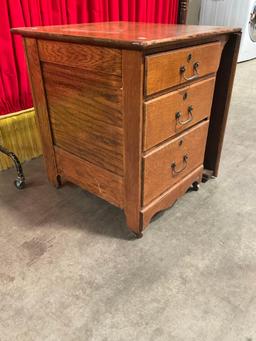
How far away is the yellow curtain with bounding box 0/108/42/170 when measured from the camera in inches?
55.9

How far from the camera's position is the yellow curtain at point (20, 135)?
4.66 feet

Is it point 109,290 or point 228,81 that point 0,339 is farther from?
point 228,81

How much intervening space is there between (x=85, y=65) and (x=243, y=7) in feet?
9.91

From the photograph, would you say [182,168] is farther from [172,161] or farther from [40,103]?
[40,103]

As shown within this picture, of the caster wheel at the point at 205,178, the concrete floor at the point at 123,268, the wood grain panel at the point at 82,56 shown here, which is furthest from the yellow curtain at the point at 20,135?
the caster wheel at the point at 205,178

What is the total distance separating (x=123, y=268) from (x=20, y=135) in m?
0.89

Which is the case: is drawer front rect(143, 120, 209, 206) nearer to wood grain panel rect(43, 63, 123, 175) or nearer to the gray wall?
wood grain panel rect(43, 63, 123, 175)

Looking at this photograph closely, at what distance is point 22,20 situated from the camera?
52.8 inches

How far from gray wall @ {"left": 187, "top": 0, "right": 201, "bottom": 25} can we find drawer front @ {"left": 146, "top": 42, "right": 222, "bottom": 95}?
2414 millimetres

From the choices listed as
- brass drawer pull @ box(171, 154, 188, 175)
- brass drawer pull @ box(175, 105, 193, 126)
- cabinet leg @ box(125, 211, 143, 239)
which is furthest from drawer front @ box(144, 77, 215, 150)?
cabinet leg @ box(125, 211, 143, 239)

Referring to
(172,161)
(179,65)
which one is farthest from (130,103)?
(172,161)

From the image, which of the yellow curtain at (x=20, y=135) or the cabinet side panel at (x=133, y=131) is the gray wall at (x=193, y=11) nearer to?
the yellow curtain at (x=20, y=135)

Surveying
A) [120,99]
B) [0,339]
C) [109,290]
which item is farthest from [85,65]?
[0,339]

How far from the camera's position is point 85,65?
884mm
